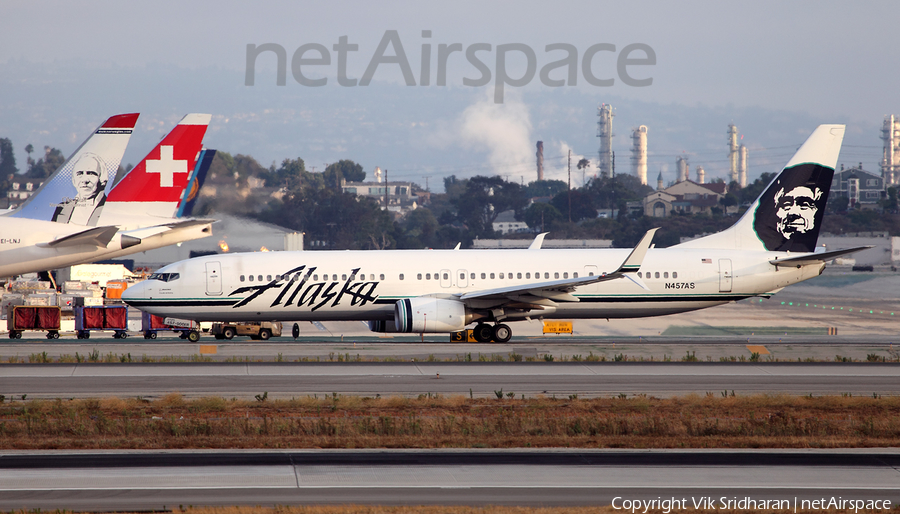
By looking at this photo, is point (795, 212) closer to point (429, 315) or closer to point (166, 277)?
point (429, 315)

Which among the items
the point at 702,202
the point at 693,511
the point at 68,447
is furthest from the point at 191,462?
the point at 702,202

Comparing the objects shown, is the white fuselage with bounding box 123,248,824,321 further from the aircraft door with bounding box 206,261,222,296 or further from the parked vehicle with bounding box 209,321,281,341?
the parked vehicle with bounding box 209,321,281,341

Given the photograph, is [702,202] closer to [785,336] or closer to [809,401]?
[785,336]

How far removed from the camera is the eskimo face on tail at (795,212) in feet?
132

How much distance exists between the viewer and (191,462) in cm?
1572

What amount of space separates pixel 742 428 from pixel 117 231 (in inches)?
1031

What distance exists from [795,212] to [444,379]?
2206cm

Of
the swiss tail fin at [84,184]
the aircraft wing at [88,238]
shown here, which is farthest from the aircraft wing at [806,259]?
the swiss tail fin at [84,184]

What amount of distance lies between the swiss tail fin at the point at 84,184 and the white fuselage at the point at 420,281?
3.95 meters

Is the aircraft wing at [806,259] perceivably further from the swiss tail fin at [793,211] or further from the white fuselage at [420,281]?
the swiss tail fin at [793,211]

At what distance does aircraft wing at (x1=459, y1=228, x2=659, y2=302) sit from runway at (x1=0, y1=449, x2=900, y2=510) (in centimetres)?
1770

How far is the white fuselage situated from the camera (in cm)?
3684

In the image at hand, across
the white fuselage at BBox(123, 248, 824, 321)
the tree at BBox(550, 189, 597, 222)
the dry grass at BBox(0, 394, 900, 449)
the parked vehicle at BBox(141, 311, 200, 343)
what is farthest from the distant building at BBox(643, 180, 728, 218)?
the dry grass at BBox(0, 394, 900, 449)

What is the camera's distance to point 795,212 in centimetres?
4012
